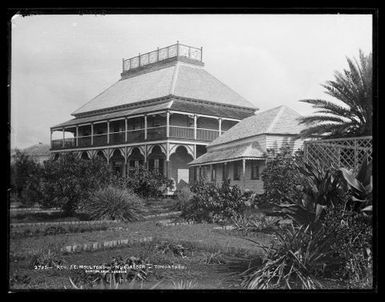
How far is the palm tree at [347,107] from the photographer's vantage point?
7.08m

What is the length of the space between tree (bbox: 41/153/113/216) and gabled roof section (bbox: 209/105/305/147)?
87.3 inches

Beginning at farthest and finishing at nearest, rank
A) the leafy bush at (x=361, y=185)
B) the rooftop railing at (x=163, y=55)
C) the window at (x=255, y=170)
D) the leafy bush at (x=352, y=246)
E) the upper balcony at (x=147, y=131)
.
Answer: the upper balcony at (x=147, y=131), the window at (x=255, y=170), the rooftop railing at (x=163, y=55), the leafy bush at (x=361, y=185), the leafy bush at (x=352, y=246)

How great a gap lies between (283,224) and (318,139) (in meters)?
1.60

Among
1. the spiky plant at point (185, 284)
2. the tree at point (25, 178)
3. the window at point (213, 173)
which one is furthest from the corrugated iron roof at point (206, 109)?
the spiky plant at point (185, 284)

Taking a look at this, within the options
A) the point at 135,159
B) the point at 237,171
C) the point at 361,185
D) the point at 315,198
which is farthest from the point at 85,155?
the point at 361,185

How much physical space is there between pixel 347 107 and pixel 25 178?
18.6ft

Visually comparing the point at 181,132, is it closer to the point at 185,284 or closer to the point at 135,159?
the point at 135,159

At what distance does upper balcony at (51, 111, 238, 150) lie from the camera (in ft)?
26.4

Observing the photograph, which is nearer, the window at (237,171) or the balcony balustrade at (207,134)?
the window at (237,171)

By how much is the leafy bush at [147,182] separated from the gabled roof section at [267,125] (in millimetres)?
1162

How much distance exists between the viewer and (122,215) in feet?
27.2

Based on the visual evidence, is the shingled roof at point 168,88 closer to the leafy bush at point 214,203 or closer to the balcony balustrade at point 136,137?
the balcony balustrade at point 136,137

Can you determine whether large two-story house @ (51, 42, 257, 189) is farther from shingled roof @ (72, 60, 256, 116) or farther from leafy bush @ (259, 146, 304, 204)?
leafy bush @ (259, 146, 304, 204)
